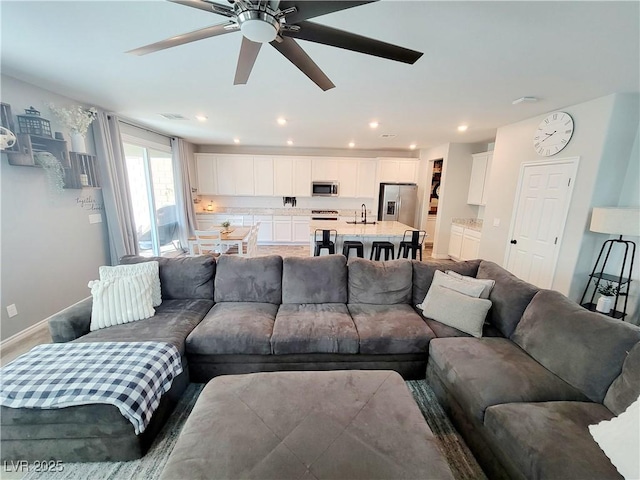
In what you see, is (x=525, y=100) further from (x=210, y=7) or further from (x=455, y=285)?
(x=210, y=7)

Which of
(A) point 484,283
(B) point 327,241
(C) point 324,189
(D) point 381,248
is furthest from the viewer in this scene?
(C) point 324,189

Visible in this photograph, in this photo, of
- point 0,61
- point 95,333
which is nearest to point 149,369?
point 95,333

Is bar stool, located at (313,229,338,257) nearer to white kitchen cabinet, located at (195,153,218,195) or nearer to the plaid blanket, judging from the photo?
the plaid blanket

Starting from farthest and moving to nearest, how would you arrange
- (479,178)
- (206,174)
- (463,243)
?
(206,174)
(463,243)
(479,178)

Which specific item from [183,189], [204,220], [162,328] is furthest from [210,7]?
[204,220]

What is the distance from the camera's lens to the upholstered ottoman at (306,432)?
3.38 feet

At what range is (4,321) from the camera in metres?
2.50

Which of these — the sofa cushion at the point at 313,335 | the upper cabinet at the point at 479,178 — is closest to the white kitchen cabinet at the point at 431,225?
the upper cabinet at the point at 479,178

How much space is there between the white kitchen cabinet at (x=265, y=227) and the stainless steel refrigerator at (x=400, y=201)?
306 centimetres

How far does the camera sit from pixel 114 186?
12.3 ft

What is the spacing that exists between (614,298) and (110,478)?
4.78 meters

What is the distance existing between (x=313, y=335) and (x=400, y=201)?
5.43 metres

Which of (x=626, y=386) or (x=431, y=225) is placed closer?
(x=626, y=386)

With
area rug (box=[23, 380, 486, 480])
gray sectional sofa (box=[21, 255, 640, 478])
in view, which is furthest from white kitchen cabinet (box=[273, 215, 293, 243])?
area rug (box=[23, 380, 486, 480])
